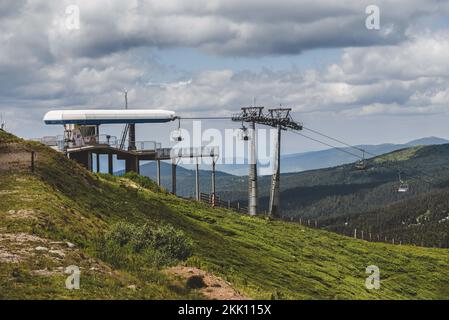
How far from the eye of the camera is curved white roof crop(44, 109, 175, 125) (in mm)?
72188

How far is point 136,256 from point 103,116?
4496 centimetres

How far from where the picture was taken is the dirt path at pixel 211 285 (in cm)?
2547

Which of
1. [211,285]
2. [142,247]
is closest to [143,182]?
[142,247]

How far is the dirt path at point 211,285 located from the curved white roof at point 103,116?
1796 inches

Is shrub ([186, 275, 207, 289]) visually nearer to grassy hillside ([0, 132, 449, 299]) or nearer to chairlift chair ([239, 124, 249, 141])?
grassy hillside ([0, 132, 449, 299])

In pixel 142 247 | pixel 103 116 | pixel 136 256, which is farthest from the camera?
pixel 103 116

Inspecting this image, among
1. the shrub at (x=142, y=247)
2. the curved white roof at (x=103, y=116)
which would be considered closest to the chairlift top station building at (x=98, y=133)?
the curved white roof at (x=103, y=116)

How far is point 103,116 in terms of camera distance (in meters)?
73.1

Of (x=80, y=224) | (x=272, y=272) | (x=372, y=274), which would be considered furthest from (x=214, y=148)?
(x=80, y=224)

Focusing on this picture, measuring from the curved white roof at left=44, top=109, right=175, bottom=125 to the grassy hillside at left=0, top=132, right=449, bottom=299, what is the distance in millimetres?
9980

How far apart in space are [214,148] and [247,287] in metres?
53.2

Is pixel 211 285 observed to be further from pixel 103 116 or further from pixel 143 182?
→ pixel 103 116

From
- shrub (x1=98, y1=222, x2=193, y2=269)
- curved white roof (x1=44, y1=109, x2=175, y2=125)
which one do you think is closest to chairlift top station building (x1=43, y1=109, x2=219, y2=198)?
curved white roof (x1=44, y1=109, x2=175, y2=125)
